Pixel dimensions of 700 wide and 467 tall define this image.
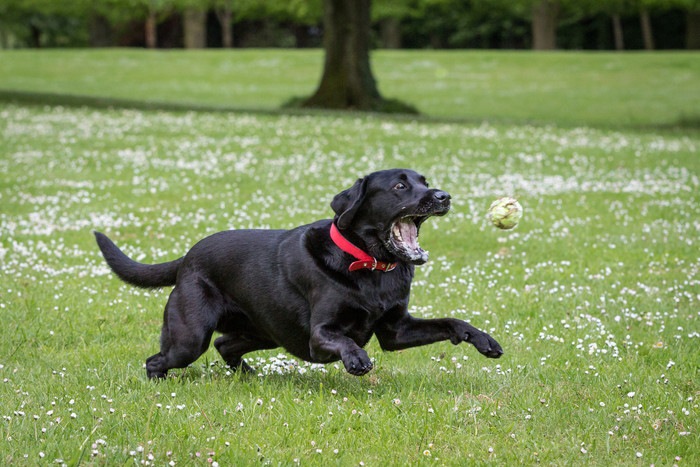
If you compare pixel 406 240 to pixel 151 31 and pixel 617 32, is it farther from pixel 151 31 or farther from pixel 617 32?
pixel 151 31

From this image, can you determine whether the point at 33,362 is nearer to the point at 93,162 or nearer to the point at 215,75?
the point at 93,162

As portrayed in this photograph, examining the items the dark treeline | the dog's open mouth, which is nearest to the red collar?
the dog's open mouth

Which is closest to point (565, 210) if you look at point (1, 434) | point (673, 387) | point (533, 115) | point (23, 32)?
point (673, 387)

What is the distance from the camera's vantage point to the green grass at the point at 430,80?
114ft

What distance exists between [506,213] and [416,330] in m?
1.10

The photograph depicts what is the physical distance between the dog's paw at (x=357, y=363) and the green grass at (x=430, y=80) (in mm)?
24807

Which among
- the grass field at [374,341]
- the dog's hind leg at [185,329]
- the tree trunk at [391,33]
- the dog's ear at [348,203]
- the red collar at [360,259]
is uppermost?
the tree trunk at [391,33]

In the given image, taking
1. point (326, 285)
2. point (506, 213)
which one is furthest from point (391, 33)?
point (326, 285)

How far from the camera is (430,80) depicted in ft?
148

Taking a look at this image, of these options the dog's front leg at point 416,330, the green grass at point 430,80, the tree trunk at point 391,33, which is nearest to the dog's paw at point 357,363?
the dog's front leg at point 416,330

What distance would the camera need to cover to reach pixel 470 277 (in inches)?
373

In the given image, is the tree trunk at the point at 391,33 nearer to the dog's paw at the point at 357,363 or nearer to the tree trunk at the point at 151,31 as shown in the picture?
the tree trunk at the point at 151,31

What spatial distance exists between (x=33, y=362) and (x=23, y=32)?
229 ft

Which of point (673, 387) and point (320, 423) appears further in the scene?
point (673, 387)
